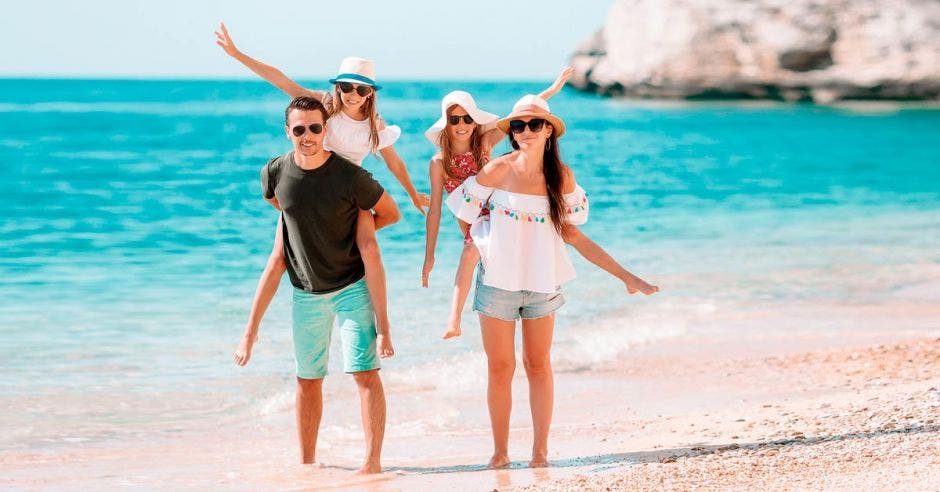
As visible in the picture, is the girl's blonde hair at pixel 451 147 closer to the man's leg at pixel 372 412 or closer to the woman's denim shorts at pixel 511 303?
the woman's denim shorts at pixel 511 303

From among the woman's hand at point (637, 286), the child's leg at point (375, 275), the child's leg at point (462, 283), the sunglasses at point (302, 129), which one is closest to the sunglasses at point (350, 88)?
the sunglasses at point (302, 129)

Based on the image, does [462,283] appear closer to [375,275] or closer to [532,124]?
[375,275]

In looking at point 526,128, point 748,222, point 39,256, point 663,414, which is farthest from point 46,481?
point 748,222

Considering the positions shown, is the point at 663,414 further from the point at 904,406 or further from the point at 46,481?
the point at 46,481

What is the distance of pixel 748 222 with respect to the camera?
1788cm

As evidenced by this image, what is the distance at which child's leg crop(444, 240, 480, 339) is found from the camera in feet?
16.9

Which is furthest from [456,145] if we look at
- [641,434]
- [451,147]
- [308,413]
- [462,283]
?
[641,434]

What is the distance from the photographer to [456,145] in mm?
5523

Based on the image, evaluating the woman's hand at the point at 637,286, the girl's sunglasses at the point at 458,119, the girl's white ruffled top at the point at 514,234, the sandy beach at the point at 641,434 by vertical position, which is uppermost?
the girl's sunglasses at the point at 458,119

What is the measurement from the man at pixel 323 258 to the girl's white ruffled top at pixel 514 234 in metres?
0.41

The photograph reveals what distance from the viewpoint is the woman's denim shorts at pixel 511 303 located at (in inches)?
204

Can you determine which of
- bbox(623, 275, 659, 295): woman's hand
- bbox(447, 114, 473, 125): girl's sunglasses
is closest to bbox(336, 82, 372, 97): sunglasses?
bbox(447, 114, 473, 125): girl's sunglasses

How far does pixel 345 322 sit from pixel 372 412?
17.1 inches

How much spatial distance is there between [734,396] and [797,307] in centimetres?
339
